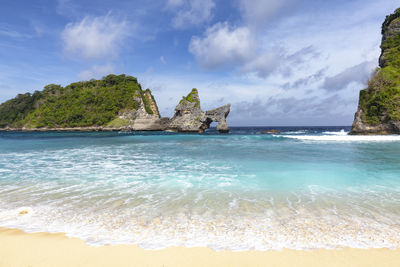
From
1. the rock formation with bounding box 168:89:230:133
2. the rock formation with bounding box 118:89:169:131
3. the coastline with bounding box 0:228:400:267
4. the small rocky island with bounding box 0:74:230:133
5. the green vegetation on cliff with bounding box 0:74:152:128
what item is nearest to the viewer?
the coastline with bounding box 0:228:400:267

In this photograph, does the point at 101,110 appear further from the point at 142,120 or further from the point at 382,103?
the point at 382,103

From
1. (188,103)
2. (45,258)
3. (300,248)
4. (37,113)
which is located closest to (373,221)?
(300,248)

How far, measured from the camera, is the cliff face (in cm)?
3394

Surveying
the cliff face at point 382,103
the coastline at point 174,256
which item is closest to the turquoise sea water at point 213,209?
the coastline at point 174,256

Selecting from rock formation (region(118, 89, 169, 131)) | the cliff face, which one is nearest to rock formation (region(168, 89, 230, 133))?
rock formation (region(118, 89, 169, 131))

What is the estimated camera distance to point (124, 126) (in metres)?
81.1

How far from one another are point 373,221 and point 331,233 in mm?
1332

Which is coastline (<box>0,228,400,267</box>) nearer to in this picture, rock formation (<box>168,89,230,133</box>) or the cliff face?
the cliff face

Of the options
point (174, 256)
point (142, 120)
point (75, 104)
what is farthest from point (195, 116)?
point (75, 104)

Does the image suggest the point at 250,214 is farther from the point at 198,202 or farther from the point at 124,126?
the point at 124,126

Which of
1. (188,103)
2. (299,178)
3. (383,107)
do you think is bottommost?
(299,178)

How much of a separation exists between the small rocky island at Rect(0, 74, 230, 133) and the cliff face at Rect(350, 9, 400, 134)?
108ft

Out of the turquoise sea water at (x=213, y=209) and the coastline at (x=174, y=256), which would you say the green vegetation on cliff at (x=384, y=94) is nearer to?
the turquoise sea water at (x=213, y=209)

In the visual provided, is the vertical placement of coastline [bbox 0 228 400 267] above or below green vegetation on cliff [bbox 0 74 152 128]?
below
